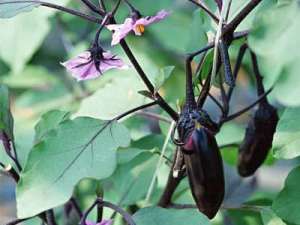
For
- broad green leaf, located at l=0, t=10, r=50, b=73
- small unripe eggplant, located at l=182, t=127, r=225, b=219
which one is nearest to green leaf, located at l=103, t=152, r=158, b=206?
small unripe eggplant, located at l=182, t=127, r=225, b=219

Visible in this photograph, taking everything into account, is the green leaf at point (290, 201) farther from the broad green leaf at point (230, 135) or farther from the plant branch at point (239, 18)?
the broad green leaf at point (230, 135)

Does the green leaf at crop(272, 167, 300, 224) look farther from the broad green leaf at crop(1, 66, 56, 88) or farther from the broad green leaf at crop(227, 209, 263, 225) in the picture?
the broad green leaf at crop(1, 66, 56, 88)

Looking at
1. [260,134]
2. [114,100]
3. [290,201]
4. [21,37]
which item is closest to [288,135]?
[290,201]

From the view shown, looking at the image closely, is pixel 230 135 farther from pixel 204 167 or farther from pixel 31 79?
pixel 31 79

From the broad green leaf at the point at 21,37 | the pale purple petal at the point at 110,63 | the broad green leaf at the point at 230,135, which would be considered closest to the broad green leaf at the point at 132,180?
the broad green leaf at the point at 230,135

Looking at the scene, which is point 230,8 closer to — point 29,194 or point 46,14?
point 29,194

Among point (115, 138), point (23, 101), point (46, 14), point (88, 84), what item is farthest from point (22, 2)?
point (23, 101)
